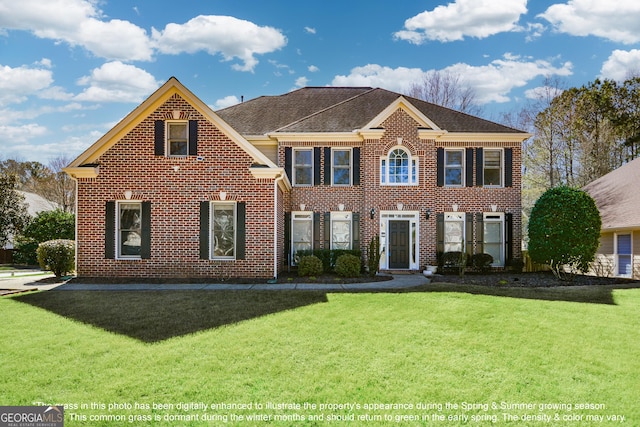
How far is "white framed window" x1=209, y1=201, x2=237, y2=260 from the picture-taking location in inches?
584

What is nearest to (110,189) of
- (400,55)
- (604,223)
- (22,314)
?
(22,314)

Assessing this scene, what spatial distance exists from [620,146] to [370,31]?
→ 24.2m

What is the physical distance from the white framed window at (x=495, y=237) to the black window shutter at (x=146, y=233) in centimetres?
1299

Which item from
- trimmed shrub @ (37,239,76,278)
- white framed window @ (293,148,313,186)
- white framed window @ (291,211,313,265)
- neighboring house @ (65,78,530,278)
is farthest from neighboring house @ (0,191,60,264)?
white framed window @ (293,148,313,186)

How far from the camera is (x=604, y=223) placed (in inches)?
747

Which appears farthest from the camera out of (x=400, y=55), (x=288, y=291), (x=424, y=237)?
(x=400, y=55)

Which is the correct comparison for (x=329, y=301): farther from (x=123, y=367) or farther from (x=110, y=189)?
(x=110, y=189)

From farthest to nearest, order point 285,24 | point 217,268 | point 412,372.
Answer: point 285,24 → point 217,268 → point 412,372

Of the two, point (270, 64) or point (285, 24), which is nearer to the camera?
point (285, 24)

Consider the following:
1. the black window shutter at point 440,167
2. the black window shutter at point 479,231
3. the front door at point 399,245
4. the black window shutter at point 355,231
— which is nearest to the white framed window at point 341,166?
the black window shutter at point 355,231

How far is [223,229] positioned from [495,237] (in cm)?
1122

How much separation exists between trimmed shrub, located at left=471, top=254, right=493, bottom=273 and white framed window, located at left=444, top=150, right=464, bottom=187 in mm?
3012

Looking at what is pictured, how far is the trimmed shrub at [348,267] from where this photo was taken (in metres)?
15.2

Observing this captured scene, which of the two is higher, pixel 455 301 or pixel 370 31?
pixel 370 31
